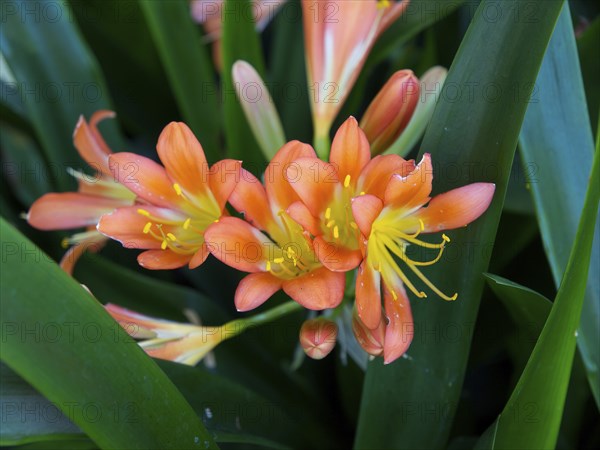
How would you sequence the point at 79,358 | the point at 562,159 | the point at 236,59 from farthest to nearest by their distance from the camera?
1. the point at 236,59
2. the point at 562,159
3. the point at 79,358

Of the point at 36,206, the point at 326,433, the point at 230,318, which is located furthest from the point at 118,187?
the point at 326,433

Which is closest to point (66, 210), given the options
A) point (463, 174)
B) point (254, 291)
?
point (254, 291)

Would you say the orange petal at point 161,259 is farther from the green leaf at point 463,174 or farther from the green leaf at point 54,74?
the green leaf at point 54,74

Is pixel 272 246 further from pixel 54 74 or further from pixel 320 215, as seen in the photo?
pixel 54 74

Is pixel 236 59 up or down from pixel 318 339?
up

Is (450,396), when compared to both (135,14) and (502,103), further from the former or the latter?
(135,14)

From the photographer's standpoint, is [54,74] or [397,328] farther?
[54,74]
